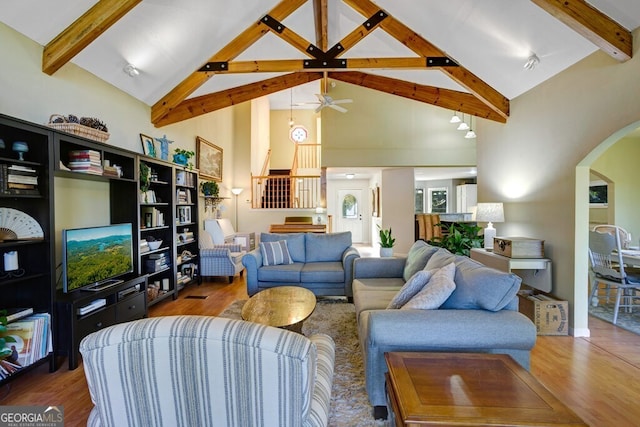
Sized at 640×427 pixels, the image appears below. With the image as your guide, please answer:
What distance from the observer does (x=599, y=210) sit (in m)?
6.33

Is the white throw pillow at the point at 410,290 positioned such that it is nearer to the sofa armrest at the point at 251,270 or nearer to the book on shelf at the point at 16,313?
the sofa armrest at the point at 251,270

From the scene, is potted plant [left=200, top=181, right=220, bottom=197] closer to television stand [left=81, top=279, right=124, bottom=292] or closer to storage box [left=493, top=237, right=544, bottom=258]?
television stand [left=81, top=279, right=124, bottom=292]

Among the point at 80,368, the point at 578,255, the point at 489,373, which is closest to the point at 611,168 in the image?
the point at 578,255

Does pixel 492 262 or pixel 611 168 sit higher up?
pixel 611 168

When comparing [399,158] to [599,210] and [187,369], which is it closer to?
[599,210]

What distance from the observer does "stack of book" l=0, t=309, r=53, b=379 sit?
2.13 meters

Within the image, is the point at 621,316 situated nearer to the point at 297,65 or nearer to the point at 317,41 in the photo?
the point at 297,65

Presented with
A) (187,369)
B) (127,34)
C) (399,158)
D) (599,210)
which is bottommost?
(187,369)

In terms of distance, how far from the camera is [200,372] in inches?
37.3

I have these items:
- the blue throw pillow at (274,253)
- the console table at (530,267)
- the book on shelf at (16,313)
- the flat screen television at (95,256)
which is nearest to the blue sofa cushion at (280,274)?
the blue throw pillow at (274,253)

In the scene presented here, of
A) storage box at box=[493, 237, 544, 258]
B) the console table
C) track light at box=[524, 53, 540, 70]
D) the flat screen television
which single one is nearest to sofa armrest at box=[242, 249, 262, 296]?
the flat screen television

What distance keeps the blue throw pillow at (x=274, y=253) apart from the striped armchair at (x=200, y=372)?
3.26 m

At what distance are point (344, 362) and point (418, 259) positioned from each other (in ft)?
4.16

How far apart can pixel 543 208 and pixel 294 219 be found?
18.8 feet
